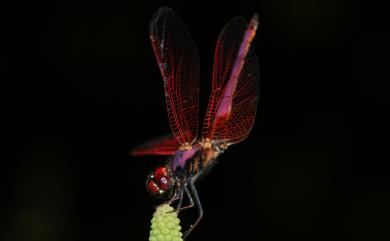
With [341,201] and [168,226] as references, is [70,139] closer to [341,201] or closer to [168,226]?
[341,201]

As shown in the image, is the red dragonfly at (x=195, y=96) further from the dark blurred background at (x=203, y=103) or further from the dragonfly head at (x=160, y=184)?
the dark blurred background at (x=203, y=103)


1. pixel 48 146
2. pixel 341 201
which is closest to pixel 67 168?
pixel 48 146

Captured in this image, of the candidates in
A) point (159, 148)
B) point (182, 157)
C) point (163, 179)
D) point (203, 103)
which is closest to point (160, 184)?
point (163, 179)

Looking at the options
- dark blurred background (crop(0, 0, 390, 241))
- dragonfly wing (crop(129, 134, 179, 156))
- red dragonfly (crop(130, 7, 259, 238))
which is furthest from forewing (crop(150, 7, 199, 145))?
dark blurred background (crop(0, 0, 390, 241))

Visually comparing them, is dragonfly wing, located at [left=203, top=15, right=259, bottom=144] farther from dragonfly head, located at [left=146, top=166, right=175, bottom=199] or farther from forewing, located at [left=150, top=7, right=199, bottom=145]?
dragonfly head, located at [left=146, top=166, right=175, bottom=199]

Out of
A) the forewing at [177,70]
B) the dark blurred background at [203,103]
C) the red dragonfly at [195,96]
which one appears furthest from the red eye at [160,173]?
the dark blurred background at [203,103]

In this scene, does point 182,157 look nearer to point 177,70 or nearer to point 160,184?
point 160,184
